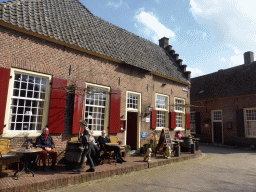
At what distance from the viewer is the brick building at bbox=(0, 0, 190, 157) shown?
5641 mm

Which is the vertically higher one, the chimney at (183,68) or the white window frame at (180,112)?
the chimney at (183,68)

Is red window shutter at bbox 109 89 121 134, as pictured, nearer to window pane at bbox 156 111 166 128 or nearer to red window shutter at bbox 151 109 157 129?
red window shutter at bbox 151 109 157 129

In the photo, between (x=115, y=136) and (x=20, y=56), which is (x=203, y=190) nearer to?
(x=115, y=136)

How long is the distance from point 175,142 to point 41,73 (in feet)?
25.0

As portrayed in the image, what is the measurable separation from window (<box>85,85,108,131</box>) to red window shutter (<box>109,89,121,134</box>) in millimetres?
316

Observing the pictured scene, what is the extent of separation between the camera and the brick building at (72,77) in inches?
222

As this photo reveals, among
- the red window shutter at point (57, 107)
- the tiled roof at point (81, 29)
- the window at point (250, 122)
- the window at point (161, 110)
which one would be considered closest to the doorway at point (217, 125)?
the window at point (250, 122)

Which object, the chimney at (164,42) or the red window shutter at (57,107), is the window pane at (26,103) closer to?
the red window shutter at (57,107)

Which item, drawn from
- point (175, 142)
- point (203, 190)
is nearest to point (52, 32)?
point (203, 190)

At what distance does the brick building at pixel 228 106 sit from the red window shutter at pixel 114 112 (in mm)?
8727

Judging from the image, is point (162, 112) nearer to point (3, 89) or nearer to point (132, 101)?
point (132, 101)

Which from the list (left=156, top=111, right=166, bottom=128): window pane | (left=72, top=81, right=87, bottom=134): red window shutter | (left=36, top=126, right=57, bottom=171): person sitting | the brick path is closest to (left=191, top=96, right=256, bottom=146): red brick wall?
(left=156, top=111, right=166, bottom=128): window pane

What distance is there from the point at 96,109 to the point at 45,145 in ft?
8.65

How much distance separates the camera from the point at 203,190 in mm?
4492
